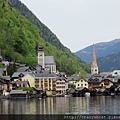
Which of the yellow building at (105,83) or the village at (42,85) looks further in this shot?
the yellow building at (105,83)

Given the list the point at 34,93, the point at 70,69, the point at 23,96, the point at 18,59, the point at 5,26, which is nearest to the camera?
the point at 23,96

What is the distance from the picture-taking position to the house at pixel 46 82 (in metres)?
123

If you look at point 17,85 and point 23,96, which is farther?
point 17,85

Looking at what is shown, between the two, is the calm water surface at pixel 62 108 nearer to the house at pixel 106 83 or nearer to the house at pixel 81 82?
the house at pixel 106 83

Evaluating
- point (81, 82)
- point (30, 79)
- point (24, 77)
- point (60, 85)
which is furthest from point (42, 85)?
point (81, 82)

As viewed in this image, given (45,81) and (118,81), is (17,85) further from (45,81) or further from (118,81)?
(118,81)

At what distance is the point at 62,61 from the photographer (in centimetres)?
19038

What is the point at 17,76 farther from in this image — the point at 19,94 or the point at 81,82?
the point at 81,82

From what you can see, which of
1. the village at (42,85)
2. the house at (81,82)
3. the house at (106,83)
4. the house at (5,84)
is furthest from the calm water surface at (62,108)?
the house at (81,82)

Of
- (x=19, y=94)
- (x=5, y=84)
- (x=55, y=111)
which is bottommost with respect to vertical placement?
(x=55, y=111)

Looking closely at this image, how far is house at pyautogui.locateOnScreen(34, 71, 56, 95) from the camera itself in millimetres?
122812

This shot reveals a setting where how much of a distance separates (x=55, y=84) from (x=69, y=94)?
6675 millimetres

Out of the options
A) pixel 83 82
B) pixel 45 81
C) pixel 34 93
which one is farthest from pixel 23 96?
pixel 83 82

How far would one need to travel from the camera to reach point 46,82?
4875 inches
